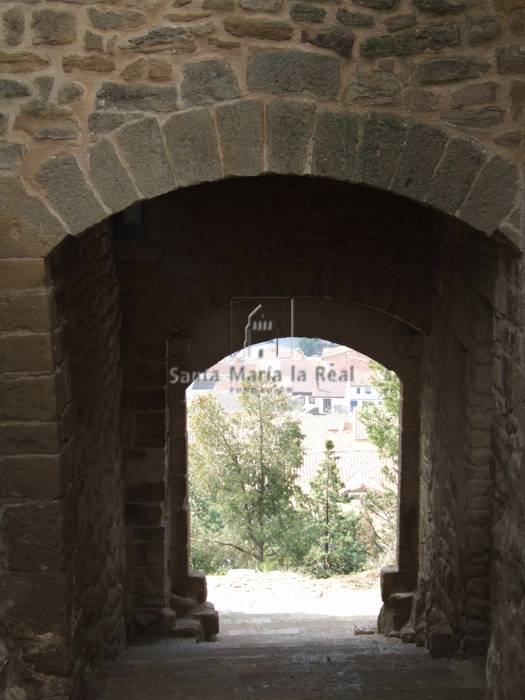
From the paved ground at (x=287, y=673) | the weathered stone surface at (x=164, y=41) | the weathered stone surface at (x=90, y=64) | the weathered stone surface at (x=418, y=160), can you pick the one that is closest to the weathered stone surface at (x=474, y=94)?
the weathered stone surface at (x=418, y=160)

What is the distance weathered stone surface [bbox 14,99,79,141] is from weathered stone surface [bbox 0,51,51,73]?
5.8 inches

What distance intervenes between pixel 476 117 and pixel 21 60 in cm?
191

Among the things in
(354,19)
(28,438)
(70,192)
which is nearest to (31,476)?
(28,438)

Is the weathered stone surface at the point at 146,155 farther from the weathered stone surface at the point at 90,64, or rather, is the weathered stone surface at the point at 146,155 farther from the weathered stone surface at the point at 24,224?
the weathered stone surface at the point at 24,224

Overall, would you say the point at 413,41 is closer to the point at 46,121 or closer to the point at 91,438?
the point at 46,121

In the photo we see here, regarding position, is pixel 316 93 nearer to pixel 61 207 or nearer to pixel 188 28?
pixel 188 28

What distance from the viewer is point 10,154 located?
148 inches

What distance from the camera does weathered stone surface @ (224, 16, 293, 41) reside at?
3.69 meters

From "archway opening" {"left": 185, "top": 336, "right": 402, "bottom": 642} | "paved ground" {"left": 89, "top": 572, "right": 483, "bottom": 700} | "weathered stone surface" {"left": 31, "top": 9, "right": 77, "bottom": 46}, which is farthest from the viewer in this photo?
"archway opening" {"left": 185, "top": 336, "right": 402, "bottom": 642}

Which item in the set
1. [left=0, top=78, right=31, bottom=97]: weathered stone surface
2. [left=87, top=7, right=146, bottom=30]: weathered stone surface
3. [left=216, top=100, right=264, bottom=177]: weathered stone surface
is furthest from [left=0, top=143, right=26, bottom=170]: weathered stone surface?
[left=216, top=100, right=264, bottom=177]: weathered stone surface

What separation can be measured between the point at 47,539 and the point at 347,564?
12200 millimetres

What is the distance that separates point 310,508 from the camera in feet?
54.3

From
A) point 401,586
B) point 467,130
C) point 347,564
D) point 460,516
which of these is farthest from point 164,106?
point 347,564

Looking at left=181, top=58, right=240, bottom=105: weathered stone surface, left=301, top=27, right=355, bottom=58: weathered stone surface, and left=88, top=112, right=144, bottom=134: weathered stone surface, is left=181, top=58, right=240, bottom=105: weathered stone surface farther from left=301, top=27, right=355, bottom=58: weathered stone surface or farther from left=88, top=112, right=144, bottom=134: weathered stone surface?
left=301, top=27, right=355, bottom=58: weathered stone surface
